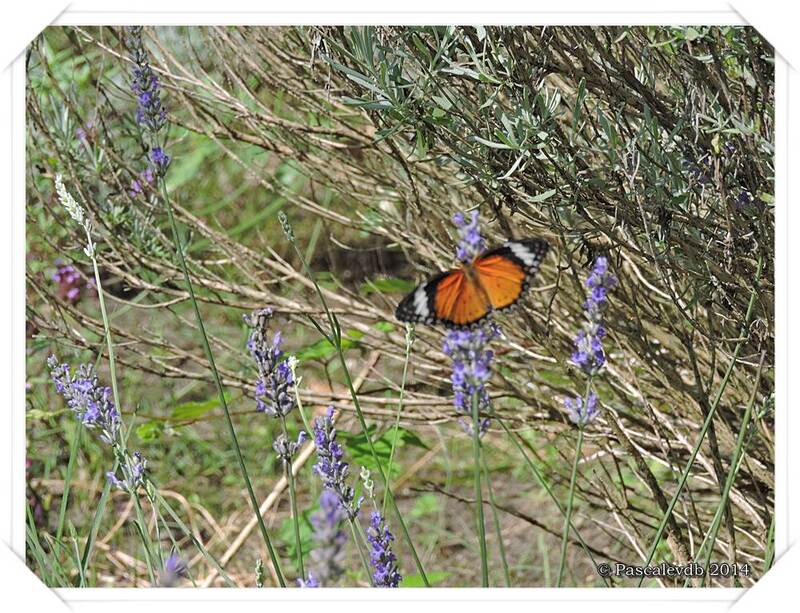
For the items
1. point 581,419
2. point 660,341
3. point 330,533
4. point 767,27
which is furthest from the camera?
point 660,341

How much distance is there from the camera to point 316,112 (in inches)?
69.1

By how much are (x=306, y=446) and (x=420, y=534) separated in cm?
36

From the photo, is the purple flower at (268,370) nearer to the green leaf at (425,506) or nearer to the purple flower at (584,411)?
the purple flower at (584,411)

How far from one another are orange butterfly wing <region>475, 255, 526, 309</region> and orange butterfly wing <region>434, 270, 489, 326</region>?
3cm

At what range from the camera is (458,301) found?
1.07m

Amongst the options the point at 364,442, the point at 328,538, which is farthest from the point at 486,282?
the point at 364,442

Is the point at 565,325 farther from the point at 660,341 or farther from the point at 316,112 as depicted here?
the point at 316,112

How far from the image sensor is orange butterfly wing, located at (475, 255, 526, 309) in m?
1.13

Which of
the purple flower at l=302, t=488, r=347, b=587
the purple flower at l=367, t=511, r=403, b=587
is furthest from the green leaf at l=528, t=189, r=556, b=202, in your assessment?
the purple flower at l=302, t=488, r=347, b=587

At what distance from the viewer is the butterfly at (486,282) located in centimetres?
110

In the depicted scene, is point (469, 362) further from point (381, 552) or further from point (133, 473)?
point (133, 473)

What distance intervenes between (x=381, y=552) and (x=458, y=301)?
11.9 inches

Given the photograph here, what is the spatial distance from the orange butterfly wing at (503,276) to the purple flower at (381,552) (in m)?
0.29
